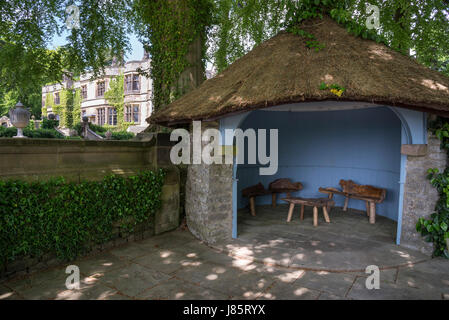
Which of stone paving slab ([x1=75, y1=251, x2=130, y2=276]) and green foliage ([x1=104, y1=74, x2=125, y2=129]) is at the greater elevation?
green foliage ([x1=104, y1=74, x2=125, y2=129])

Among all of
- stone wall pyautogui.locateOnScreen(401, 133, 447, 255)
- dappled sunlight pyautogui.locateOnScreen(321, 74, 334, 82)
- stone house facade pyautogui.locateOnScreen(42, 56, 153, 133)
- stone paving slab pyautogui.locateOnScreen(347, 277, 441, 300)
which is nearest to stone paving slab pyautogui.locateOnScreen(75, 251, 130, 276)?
stone paving slab pyautogui.locateOnScreen(347, 277, 441, 300)

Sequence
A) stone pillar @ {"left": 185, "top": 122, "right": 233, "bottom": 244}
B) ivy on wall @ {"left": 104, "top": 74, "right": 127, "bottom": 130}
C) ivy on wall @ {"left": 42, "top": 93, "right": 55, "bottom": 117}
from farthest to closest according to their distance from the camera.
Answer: ivy on wall @ {"left": 42, "top": 93, "right": 55, "bottom": 117}, ivy on wall @ {"left": 104, "top": 74, "right": 127, "bottom": 130}, stone pillar @ {"left": 185, "top": 122, "right": 233, "bottom": 244}

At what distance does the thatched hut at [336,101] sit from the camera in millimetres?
4297

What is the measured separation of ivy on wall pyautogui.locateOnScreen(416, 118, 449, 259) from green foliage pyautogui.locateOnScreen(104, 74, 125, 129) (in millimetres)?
28806

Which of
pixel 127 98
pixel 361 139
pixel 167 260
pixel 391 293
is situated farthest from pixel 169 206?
pixel 127 98

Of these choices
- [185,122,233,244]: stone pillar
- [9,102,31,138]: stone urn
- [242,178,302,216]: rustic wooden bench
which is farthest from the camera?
[242,178,302,216]: rustic wooden bench

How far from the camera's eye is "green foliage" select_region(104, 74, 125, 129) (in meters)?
29.3

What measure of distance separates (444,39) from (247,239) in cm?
861

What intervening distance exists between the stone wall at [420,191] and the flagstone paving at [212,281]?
1.64 ft

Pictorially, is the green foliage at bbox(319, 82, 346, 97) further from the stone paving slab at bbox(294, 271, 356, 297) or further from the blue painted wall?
the blue painted wall

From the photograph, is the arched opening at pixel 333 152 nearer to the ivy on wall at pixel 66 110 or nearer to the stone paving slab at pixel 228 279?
the stone paving slab at pixel 228 279

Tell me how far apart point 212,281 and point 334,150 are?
5894mm

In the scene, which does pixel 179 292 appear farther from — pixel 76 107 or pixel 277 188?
pixel 76 107
